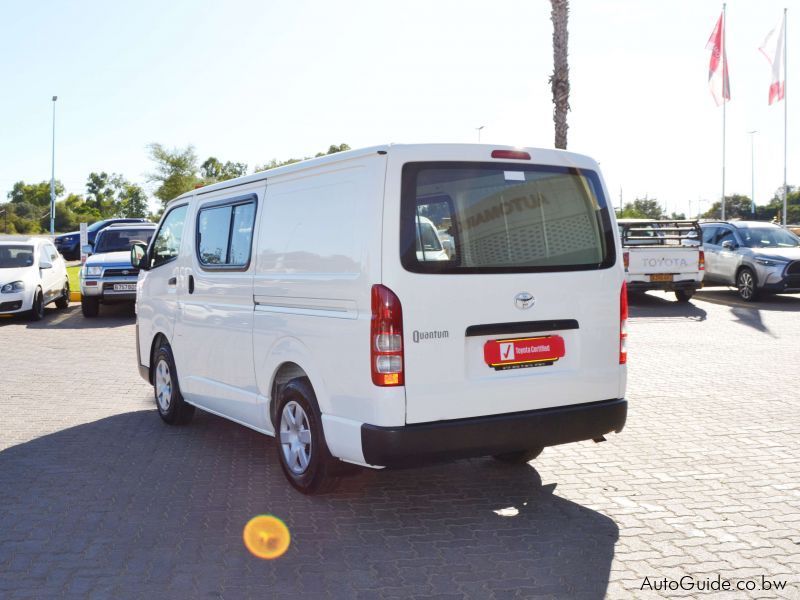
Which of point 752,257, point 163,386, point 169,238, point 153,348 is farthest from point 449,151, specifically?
point 752,257

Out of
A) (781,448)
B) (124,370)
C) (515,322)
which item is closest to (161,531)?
(515,322)

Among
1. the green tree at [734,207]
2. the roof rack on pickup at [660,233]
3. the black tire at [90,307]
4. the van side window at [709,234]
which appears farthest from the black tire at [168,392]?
the green tree at [734,207]

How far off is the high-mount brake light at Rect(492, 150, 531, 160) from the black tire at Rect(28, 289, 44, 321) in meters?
14.0

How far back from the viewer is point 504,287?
4727 millimetres

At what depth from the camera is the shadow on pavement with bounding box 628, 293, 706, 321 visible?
1650 cm

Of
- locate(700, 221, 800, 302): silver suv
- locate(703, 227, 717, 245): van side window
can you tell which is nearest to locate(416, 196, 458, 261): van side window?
locate(700, 221, 800, 302): silver suv

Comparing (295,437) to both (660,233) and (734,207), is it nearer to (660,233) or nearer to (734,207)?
(660,233)

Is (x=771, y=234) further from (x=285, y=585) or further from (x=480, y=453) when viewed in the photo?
(x=285, y=585)

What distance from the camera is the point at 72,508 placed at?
16.7ft

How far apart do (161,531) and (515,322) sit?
2.29 m

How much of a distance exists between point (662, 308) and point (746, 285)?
2.49m

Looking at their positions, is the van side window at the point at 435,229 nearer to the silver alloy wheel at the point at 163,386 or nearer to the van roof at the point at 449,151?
the van roof at the point at 449,151

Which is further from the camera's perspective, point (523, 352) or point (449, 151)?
point (523, 352)

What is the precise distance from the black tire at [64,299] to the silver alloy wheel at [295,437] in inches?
575
